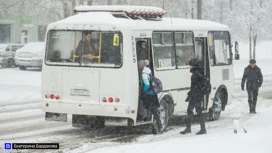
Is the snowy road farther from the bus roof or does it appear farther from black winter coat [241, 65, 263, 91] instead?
the bus roof

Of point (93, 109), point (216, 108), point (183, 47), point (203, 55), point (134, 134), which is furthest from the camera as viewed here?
point (216, 108)

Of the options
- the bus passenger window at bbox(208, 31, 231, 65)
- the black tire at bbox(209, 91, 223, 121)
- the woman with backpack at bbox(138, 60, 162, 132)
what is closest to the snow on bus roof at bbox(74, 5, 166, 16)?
the woman with backpack at bbox(138, 60, 162, 132)

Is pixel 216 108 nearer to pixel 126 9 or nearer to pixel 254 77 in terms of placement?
pixel 254 77

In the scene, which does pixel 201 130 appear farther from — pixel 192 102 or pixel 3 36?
pixel 3 36

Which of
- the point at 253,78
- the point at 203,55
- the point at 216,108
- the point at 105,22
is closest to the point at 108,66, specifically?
the point at 105,22

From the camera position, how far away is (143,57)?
50.1ft

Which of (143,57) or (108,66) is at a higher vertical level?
(143,57)

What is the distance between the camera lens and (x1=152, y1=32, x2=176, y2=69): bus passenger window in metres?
15.8

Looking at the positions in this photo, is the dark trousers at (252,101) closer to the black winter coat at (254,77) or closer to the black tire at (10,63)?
the black winter coat at (254,77)

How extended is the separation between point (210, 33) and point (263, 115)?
3041mm

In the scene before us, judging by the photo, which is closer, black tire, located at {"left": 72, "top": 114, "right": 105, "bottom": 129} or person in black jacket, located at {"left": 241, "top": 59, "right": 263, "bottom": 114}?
black tire, located at {"left": 72, "top": 114, "right": 105, "bottom": 129}

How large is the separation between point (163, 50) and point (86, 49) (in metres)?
2.17

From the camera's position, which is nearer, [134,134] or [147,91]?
[147,91]

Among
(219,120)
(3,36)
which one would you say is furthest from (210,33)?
(3,36)
